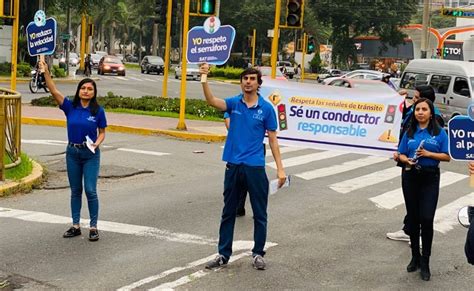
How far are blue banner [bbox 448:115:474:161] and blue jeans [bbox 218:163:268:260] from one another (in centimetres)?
180

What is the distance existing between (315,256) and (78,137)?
2785 mm

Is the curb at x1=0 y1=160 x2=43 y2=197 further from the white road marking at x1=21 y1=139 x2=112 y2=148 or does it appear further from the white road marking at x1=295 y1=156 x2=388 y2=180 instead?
the white road marking at x1=295 y1=156 x2=388 y2=180

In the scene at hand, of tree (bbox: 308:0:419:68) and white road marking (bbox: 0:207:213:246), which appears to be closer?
white road marking (bbox: 0:207:213:246)

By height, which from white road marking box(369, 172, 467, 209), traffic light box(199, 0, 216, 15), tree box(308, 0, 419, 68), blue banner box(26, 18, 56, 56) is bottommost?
white road marking box(369, 172, 467, 209)

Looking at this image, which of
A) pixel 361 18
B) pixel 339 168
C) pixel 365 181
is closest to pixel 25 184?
pixel 365 181

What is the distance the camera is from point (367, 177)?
1291cm

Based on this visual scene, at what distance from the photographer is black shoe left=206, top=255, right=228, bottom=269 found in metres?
6.76

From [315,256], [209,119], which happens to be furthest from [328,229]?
[209,119]

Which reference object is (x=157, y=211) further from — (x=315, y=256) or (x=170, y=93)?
(x=170, y=93)

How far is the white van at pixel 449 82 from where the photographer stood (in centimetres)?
2141

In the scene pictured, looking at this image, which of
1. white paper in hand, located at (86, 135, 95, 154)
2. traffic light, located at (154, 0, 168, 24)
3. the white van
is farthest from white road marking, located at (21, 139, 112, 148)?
the white van

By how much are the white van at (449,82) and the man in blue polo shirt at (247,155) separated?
1552 cm

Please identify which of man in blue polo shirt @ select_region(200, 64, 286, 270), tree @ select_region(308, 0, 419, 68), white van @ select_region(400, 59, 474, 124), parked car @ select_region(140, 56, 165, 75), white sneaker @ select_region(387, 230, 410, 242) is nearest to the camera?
man in blue polo shirt @ select_region(200, 64, 286, 270)

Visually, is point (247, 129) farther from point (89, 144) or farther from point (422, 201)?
point (89, 144)
